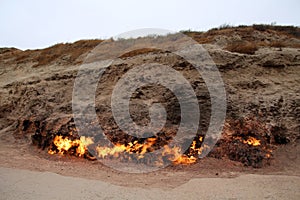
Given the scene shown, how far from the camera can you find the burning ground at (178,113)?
324 inches

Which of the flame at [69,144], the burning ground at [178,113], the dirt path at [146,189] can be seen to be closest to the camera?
the dirt path at [146,189]

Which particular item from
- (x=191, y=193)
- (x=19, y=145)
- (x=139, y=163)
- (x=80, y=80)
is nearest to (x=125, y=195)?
(x=191, y=193)

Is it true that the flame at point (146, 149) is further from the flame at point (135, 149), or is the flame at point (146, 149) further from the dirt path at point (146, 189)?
the dirt path at point (146, 189)

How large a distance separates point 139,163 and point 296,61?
730 cm

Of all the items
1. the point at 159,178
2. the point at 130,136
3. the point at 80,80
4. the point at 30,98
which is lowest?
the point at 159,178

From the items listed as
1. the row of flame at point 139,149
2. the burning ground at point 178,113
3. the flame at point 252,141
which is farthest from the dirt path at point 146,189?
the flame at point 252,141

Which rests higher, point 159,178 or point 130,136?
point 130,136

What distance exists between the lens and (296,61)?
10.3 meters

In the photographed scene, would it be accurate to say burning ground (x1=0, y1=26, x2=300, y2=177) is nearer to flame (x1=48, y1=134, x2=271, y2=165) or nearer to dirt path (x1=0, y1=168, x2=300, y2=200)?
flame (x1=48, y1=134, x2=271, y2=165)

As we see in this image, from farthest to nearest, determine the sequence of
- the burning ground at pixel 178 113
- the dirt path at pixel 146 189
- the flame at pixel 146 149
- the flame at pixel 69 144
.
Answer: the flame at pixel 69 144 → the burning ground at pixel 178 113 → the flame at pixel 146 149 → the dirt path at pixel 146 189

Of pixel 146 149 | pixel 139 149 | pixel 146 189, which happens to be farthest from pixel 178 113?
pixel 146 189

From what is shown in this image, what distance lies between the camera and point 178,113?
9000 mm

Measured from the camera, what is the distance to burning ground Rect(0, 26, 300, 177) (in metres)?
8.24

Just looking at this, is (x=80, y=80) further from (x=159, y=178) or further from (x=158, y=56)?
(x=159, y=178)
